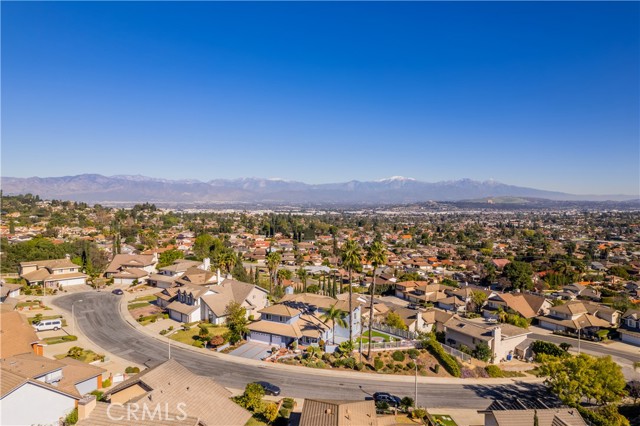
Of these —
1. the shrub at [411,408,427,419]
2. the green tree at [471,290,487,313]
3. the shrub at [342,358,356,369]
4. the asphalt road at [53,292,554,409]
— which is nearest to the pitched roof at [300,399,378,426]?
the shrub at [411,408,427,419]

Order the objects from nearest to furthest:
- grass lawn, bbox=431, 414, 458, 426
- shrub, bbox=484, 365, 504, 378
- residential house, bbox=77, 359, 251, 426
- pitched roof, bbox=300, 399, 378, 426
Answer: residential house, bbox=77, 359, 251, 426 < pitched roof, bbox=300, 399, 378, 426 < grass lawn, bbox=431, 414, 458, 426 < shrub, bbox=484, 365, 504, 378

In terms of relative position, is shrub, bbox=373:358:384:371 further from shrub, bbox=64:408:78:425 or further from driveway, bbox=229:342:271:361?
shrub, bbox=64:408:78:425

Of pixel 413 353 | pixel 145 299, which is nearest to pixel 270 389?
pixel 413 353

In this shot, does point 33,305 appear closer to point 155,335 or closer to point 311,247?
point 155,335

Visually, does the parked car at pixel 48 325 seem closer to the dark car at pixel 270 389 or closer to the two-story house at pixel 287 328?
the two-story house at pixel 287 328

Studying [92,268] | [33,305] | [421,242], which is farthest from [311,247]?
[33,305]

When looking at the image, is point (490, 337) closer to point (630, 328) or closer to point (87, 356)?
point (630, 328)

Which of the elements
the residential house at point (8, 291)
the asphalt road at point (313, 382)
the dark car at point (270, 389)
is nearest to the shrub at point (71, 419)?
the asphalt road at point (313, 382)
